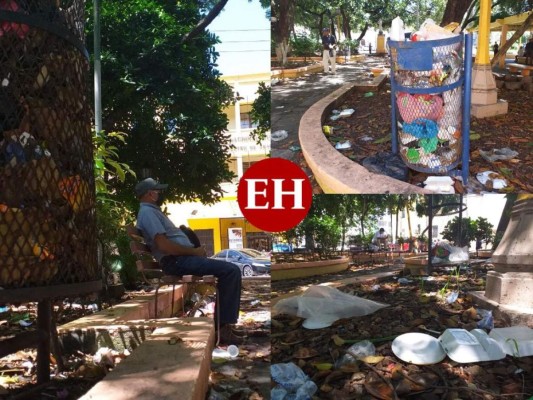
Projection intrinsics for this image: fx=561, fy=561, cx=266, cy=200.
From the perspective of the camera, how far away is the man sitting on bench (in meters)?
2.88

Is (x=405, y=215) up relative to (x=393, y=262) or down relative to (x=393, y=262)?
up

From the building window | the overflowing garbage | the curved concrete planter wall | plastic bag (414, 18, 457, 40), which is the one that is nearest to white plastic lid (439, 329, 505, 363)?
the overflowing garbage

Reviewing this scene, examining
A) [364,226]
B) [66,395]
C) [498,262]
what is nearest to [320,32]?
[364,226]

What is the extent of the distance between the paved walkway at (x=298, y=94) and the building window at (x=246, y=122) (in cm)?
250

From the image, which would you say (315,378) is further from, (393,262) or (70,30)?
(70,30)

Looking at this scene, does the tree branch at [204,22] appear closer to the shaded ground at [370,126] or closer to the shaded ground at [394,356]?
the shaded ground at [370,126]

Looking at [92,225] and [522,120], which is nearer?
[92,225]

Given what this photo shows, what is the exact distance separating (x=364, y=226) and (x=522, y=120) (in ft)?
2.73

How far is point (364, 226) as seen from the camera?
79.6 inches

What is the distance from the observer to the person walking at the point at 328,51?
7.11 ft

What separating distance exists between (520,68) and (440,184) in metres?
0.78

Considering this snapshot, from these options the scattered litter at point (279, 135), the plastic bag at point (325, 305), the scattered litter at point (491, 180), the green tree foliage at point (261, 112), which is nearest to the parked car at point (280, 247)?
the plastic bag at point (325, 305)

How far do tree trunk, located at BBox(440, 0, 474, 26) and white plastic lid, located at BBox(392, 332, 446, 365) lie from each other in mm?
1200

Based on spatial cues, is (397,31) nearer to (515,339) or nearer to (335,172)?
(335,172)
